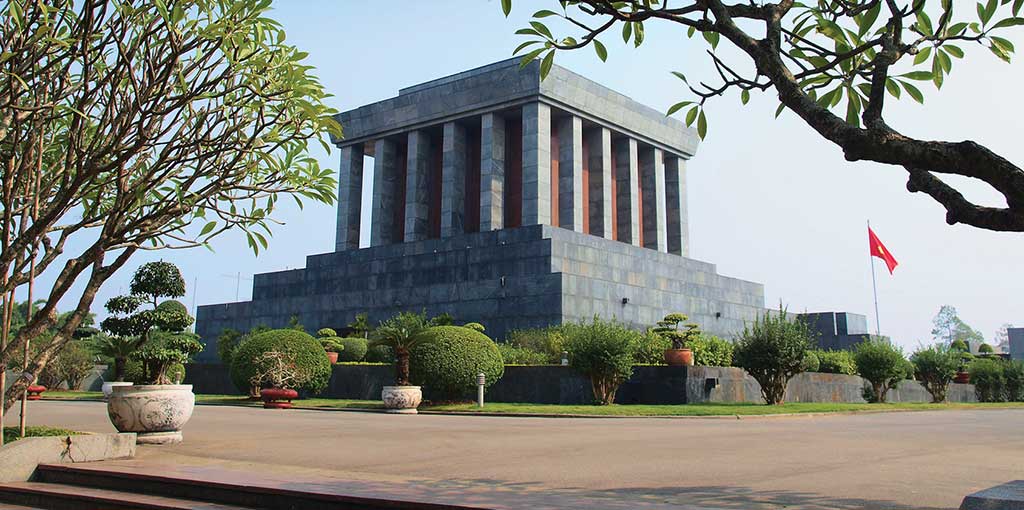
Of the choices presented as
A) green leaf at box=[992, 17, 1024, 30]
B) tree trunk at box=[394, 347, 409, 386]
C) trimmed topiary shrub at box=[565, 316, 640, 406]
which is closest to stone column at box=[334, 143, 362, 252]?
tree trunk at box=[394, 347, 409, 386]

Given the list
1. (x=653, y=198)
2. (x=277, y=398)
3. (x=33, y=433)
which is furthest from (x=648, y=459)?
(x=653, y=198)

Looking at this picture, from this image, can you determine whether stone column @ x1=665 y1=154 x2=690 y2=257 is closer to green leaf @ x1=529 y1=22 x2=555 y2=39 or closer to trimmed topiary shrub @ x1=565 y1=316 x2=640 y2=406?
trimmed topiary shrub @ x1=565 y1=316 x2=640 y2=406

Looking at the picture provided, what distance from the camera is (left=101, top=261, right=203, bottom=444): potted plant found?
1015cm

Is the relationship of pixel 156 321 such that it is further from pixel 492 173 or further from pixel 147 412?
pixel 492 173

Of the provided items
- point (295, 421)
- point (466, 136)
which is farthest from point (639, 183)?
point (295, 421)

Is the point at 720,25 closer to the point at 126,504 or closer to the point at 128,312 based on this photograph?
the point at 126,504

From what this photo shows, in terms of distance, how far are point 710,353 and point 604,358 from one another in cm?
706

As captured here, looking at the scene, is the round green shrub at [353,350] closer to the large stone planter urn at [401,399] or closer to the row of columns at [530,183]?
the large stone planter urn at [401,399]

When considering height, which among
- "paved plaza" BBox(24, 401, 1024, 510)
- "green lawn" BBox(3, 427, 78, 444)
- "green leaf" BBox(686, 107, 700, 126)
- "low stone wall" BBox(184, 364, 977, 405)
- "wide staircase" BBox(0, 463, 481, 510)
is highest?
"green leaf" BBox(686, 107, 700, 126)

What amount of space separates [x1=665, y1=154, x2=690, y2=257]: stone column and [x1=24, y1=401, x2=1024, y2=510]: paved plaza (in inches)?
1481

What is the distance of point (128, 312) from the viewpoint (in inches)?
496

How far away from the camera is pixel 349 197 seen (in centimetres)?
4988

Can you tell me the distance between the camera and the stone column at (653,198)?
50031 mm

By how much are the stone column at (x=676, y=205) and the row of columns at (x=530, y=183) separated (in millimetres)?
68
